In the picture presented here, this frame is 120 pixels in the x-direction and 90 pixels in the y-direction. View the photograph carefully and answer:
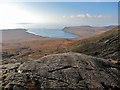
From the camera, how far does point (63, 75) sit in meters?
31.5

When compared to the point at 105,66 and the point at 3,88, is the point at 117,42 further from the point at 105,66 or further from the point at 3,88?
the point at 3,88

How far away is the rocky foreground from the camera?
101 ft

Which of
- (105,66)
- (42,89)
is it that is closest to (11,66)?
(42,89)

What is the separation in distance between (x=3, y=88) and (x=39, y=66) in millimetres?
5445

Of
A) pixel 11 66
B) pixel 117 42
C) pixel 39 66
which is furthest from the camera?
pixel 117 42

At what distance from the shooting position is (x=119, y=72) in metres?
34.2

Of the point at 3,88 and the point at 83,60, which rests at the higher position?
the point at 83,60

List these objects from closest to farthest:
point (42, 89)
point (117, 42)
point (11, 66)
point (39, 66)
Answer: point (42, 89) < point (39, 66) < point (11, 66) < point (117, 42)

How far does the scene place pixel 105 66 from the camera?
34.4 metres

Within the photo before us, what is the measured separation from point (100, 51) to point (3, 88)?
157 ft

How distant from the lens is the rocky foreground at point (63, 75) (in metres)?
30.8

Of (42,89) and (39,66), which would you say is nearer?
(42,89)

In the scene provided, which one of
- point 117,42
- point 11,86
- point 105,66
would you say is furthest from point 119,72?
point 117,42

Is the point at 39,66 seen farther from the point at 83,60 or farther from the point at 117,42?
the point at 117,42
